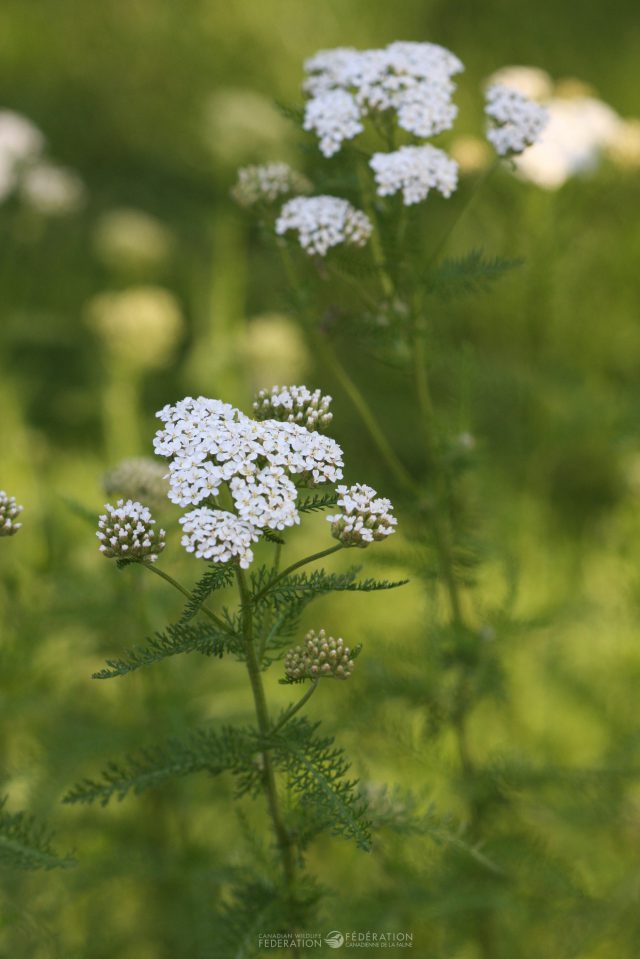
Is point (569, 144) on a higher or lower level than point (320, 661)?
higher

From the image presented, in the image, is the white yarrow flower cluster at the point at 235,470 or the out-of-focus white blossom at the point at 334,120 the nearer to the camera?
the white yarrow flower cluster at the point at 235,470

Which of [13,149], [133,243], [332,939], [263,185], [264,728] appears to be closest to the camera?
[264,728]

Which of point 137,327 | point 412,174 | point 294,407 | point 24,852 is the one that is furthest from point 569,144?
point 24,852

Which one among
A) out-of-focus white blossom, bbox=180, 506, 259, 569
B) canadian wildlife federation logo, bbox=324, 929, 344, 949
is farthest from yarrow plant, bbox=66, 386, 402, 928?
canadian wildlife federation logo, bbox=324, 929, 344, 949

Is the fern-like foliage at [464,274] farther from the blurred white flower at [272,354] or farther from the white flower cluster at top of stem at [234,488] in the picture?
the blurred white flower at [272,354]

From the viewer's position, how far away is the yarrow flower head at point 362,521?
5.07ft

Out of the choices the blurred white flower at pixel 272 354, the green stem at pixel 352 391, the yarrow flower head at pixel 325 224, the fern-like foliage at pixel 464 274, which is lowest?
the green stem at pixel 352 391

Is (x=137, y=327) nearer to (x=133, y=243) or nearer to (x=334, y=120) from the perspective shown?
(x=133, y=243)

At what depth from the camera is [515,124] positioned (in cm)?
216

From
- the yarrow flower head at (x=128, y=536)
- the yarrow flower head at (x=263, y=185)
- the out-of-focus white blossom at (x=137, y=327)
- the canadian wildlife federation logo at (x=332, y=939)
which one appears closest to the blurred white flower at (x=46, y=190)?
the out-of-focus white blossom at (x=137, y=327)

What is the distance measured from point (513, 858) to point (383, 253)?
1.41 meters

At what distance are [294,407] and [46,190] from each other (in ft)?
9.40

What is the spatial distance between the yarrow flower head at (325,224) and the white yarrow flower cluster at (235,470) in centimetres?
58

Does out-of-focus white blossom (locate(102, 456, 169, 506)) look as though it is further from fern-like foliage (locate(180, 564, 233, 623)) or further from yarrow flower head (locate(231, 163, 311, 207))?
fern-like foliage (locate(180, 564, 233, 623))
